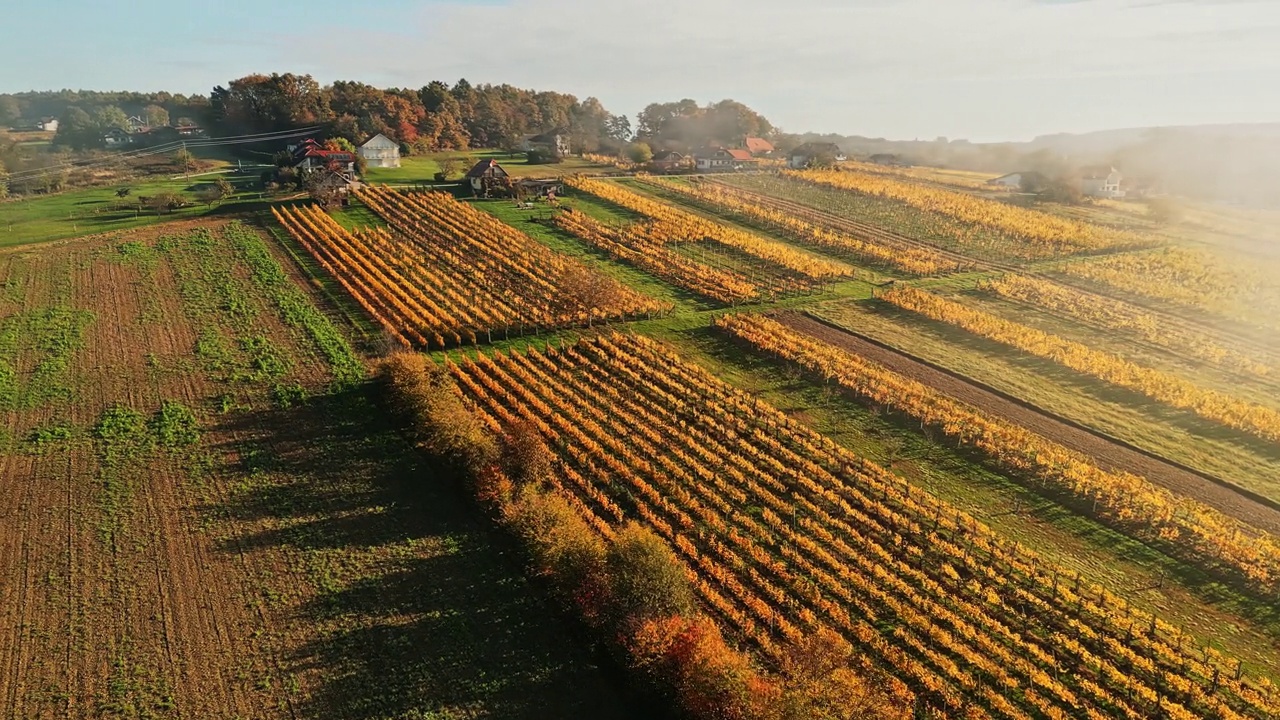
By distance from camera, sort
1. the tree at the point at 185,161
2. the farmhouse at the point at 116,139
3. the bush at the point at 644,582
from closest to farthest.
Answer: the bush at the point at 644,582, the tree at the point at 185,161, the farmhouse at the point at 116,139

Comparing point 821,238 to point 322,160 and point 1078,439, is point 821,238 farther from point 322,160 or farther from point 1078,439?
point 322,160

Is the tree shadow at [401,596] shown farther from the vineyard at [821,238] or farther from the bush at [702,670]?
the vineyard at [821,238]

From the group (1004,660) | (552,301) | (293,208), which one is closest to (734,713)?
(1004,660)

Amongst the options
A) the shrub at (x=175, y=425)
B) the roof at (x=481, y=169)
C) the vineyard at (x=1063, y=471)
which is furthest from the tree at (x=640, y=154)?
the shrub at (x=175, y=425)

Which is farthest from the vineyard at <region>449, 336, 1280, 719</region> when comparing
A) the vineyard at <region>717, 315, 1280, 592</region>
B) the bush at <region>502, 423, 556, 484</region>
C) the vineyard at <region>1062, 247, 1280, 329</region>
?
the vineyard at <region>1062, 247, 1280, 329</region>

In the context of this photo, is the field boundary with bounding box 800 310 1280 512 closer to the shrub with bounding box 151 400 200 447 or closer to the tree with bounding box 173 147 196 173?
the shrub with bounding box 151 400 200 447

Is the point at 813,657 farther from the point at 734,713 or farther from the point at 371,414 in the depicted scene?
the point at 371,414
